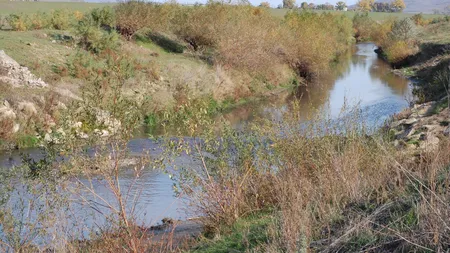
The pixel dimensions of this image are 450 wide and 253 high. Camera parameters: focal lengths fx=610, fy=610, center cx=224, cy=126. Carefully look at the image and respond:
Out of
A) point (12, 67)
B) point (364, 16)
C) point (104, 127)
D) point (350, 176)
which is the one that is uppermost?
point (104, 127)

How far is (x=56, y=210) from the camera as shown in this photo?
8.42 meters

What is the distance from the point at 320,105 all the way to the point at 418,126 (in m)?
3.85

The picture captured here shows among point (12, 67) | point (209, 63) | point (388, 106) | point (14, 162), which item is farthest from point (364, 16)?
point (14, 162)

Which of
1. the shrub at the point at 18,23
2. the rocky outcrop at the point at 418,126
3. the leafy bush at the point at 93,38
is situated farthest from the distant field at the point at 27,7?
the rocky outcrop at the point at 418,126

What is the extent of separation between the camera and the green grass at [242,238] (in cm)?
738

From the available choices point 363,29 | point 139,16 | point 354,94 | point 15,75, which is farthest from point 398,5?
point 15,75

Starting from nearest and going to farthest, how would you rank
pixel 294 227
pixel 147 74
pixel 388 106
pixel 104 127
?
pixel 294 227 < pixel 104 127 < pixel 388 106 < pixel 147 74

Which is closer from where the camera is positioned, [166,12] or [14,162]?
[14,162]

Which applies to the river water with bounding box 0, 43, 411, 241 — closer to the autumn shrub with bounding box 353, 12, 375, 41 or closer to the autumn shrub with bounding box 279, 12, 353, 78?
the autumn shrub with bounding box 279, 12, 353, 78

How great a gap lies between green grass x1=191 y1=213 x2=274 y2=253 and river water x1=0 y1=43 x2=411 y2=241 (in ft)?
4.35

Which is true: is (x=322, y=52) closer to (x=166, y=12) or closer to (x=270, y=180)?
(x=166, y=12)

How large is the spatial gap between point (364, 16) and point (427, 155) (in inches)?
3256

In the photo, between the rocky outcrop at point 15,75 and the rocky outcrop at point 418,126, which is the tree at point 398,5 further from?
the rocky outcrop at point 15,75

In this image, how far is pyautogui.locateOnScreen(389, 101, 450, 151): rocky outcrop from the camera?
12570 millimetres
